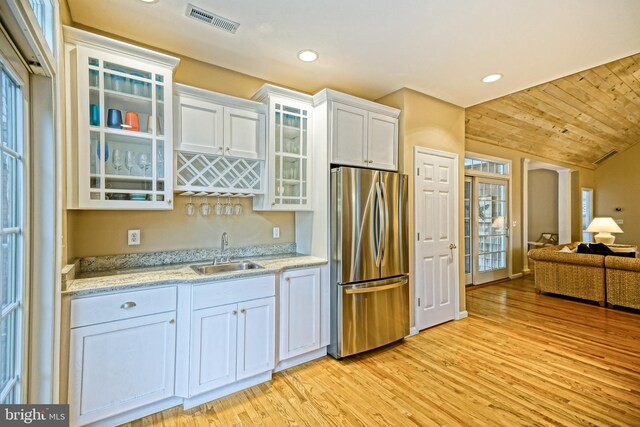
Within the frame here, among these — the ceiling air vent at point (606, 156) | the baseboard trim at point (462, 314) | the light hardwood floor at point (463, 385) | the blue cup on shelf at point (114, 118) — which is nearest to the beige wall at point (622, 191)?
the ceiling air vent at point (606, 156)

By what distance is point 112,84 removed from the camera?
2.09m

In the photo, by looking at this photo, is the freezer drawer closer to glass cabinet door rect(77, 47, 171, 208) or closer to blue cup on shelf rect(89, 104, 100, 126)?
glass cabinet door rect(77, 47, 171, 208)

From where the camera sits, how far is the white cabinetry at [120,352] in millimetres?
1759

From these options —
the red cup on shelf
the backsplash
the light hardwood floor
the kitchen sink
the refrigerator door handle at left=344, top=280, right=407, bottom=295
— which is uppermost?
the red cup on shelf

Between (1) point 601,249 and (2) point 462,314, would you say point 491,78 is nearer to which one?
(2) point 462,314

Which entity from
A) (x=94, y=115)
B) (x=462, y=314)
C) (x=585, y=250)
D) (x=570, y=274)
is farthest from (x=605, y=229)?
(x=94, y=115)

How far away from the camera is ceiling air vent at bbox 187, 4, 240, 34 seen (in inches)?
81.3

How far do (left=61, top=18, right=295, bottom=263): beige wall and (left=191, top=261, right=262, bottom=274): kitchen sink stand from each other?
0.26 meters

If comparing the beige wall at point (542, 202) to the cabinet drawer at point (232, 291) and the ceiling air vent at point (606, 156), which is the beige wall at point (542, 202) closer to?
the ceiling air vent at point (606, 156)

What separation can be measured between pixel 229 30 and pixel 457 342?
350 centimetres

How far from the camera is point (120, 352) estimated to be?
1.87 meters

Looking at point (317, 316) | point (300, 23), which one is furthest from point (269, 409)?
point (300, 23)

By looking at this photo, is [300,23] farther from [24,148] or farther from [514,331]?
[514,331]

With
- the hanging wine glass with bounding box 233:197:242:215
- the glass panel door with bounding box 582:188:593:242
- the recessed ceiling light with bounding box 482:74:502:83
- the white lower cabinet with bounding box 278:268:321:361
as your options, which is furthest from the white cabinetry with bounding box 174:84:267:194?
the glass panel door with bounding box 582:188:593:242
